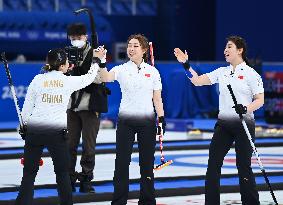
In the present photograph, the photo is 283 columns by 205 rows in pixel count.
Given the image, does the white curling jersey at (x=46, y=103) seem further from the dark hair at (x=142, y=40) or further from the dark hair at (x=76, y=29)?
the dark hair at (x=76, y=29)

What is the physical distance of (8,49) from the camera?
1713 inches

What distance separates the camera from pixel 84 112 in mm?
13273

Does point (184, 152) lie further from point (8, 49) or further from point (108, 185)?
point (8, 49)

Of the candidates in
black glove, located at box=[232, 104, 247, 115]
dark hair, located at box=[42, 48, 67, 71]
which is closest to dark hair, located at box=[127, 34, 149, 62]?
dark hair, located at box=[42, 48, 67, 71]

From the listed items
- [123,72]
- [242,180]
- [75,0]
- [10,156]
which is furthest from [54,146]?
Result: [75,0]

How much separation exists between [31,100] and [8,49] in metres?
33.0

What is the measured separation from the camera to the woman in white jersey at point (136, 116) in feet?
38.7

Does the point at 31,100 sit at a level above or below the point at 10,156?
above

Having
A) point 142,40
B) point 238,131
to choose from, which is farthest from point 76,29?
point 238,131

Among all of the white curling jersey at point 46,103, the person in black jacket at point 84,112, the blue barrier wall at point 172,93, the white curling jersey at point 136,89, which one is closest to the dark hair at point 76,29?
the person in black jacket at point 84,112

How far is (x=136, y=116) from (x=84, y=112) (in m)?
1.64

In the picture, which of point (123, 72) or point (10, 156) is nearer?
point (123, 72)

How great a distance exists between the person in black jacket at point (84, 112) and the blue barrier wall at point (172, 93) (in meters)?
13.3

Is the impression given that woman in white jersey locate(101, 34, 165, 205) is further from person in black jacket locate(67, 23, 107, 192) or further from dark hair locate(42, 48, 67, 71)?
person in black jacket locate(67, 23, 107, 192)
